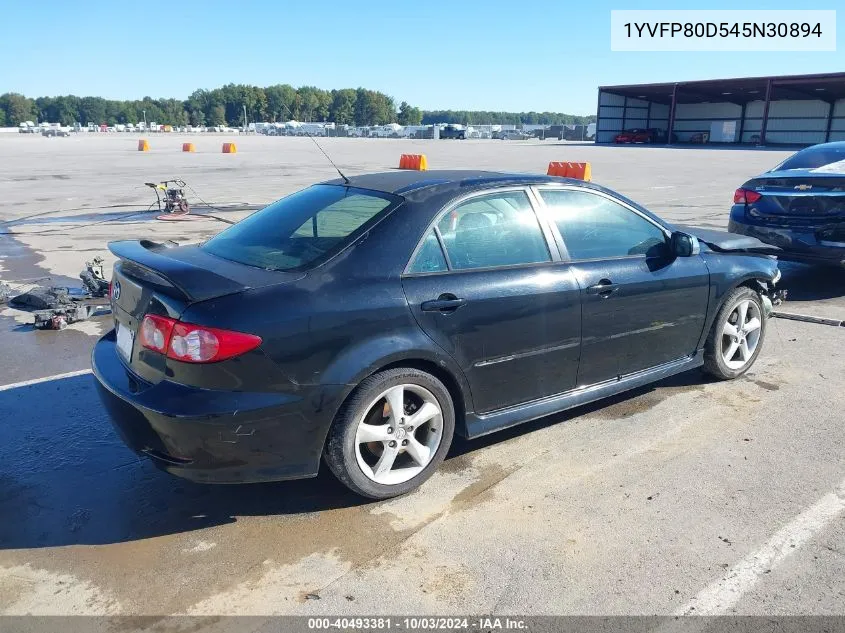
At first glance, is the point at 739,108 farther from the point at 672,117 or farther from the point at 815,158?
the point at 815,158

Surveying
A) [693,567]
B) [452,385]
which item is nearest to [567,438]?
[452,385]

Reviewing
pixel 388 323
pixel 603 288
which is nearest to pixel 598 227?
pixel 603 288

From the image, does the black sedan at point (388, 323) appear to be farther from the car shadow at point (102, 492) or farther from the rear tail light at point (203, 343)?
the car shadow at point (102, 492)

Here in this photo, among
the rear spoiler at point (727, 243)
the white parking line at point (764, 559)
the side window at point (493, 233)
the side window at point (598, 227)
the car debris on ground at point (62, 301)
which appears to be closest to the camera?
the white parking line at point (764, 559)

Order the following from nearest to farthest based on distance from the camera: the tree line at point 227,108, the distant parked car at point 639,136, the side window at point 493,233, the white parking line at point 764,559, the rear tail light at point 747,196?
the white parking line at point 764,559
the side window at point 493,233
the rear tail light at point 747,196
the distant parked car at point 639,136
the tree line at point 227,108

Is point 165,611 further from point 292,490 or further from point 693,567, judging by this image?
point 693,567

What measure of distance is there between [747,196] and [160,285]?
681 centimetres

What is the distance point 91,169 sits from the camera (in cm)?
2844

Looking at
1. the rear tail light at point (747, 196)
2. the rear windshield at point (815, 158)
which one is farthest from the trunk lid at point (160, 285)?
the rear windshield at point (815, 158)

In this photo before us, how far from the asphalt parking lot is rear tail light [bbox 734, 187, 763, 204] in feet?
10.2

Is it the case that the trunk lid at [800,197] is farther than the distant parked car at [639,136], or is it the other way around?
the distant parked car at [639,136]

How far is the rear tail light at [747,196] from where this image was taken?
7598 millimetres

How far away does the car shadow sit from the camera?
10.4ft

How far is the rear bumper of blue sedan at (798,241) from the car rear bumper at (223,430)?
20.2 feet
